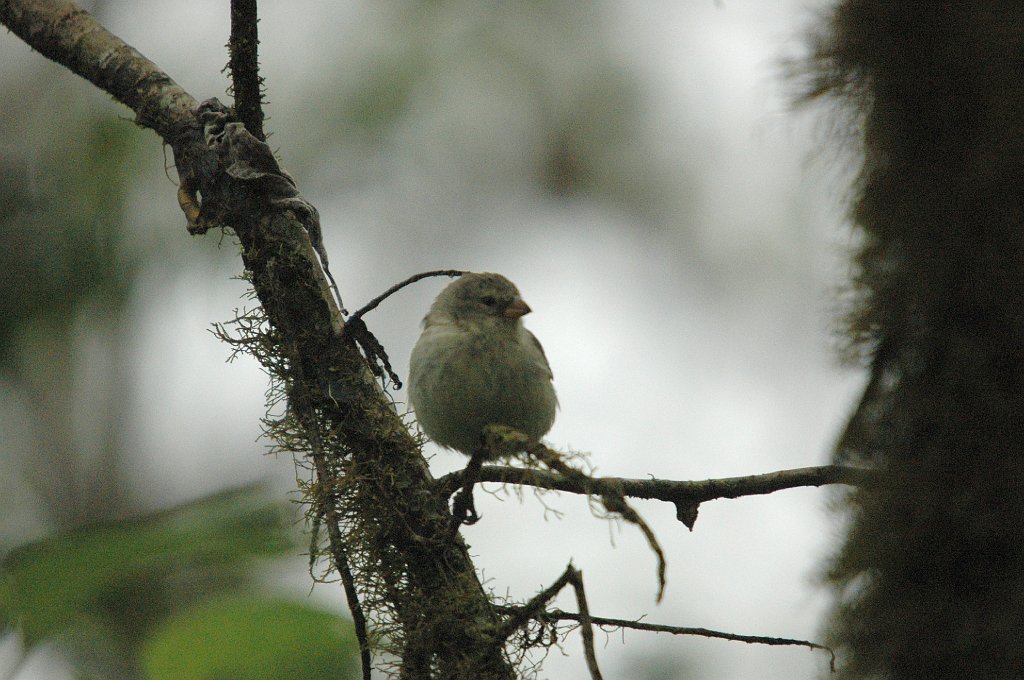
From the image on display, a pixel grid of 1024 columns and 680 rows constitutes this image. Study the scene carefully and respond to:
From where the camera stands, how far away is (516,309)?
16.3 ft

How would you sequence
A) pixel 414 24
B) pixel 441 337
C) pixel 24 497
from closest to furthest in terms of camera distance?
pixel 441 337, pixel 24 497, pixel 414 24

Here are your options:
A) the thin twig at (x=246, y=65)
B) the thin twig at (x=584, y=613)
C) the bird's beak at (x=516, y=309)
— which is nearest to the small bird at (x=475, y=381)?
the bird's beak at (x=516, y=309)

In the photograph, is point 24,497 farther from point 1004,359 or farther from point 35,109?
point 1004,359

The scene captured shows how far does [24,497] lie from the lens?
781 cm

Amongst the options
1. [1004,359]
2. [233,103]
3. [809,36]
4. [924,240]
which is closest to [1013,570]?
[1004,359]

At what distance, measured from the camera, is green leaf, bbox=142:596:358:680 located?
6.28 feet

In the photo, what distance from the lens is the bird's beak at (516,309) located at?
4945 millimetres

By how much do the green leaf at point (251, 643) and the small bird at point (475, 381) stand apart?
228 centimetres

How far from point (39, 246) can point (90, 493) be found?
3037 mm

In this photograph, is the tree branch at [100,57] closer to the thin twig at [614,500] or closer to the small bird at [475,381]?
the thin twig at [614,500]

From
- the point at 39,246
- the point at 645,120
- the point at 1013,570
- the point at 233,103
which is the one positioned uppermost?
the point at 645,120

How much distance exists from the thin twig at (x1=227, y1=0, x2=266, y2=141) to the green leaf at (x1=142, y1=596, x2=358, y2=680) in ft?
5.06

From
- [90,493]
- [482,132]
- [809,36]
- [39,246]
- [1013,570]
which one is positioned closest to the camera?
[1013,570]

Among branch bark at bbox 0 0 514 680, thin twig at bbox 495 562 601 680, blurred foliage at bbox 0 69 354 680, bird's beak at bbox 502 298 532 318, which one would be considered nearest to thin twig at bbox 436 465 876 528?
branch bark at bbox 0 0 514 680
